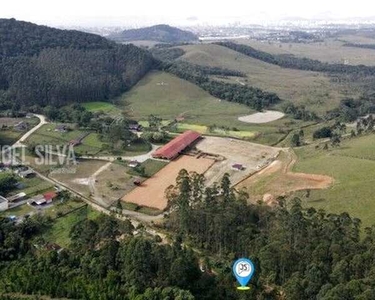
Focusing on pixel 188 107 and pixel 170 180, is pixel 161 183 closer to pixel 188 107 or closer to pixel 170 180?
pixel 170 180

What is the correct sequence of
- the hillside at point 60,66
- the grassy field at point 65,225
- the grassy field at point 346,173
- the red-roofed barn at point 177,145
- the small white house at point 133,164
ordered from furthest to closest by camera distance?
the hillside at point 60,66, the red-roofed barn at point 177,145, the small white house at point 133,164, the grassy field at point 346,173, the grassy field at point 65,225

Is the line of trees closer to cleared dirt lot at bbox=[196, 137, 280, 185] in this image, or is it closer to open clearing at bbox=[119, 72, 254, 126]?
cleared dirt lot at bbox=[196, 137, 280, 185]

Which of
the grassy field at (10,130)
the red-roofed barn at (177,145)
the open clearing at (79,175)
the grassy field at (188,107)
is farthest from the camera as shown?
the grassy field at (188,107)

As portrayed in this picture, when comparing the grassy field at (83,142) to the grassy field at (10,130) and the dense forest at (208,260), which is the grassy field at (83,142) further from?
the dense forest at (208,260)

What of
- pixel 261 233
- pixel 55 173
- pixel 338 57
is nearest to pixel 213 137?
pixel 55 173

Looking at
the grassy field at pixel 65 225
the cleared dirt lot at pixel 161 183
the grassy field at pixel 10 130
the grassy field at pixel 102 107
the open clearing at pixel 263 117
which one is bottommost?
the grassy field at pixel 65 225

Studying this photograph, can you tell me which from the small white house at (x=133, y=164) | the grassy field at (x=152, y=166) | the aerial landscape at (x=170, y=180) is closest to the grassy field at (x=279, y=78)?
the aerial landscape at (x=170, y=180)

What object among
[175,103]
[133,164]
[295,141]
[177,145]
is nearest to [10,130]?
[133,164]
